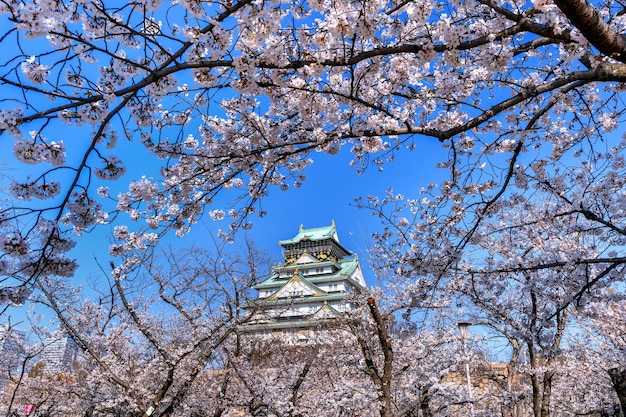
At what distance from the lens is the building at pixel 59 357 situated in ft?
38.6

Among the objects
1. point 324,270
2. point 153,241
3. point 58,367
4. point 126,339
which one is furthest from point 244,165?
point 324,270

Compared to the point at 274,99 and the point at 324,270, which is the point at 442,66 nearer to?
the point at 274,99

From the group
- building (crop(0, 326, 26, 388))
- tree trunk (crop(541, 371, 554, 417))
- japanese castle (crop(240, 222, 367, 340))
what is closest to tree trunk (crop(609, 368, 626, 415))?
tree trunk (crop(541, 371, 554, 417))

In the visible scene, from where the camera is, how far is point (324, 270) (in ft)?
112

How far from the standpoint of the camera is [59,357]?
484 inches

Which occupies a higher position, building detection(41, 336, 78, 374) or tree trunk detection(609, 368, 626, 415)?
building detection(41, 336, 78, 374)

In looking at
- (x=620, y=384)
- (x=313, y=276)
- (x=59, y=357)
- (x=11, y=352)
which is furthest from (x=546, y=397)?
(x=313, y=276)

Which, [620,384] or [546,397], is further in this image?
[546,397]

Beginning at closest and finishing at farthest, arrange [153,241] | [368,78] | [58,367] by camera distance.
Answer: [153,241], [368,78], [58,367]

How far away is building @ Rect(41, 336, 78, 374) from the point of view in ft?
38.6

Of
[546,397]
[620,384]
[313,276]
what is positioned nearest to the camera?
[620,384]

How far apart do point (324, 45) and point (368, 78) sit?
3.93ft

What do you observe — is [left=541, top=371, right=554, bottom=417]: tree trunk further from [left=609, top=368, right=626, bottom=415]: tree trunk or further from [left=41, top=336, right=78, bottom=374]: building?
Result: [left=41, top=336, right=78, bottom=374]: building

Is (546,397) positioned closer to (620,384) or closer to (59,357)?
(620,384)
